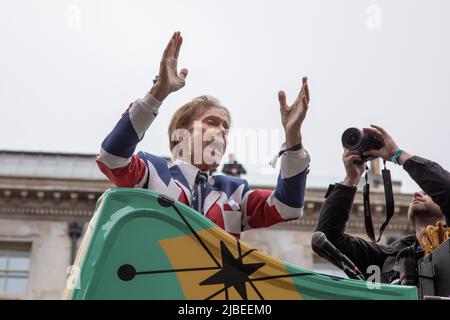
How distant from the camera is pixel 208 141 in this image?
172 inches

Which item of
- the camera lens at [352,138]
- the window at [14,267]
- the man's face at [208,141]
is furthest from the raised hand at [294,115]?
the window at [14,267]

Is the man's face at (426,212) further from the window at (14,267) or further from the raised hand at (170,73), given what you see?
the window at (14,267)

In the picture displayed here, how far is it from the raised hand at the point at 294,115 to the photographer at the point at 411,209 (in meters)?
0.89

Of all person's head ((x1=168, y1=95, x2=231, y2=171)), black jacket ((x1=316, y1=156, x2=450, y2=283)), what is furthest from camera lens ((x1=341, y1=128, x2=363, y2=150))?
person's head ((x1=168, y1=95, x2=231, y2=171))

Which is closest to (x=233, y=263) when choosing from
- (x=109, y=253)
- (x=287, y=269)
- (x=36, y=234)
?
(x=287, y=269)

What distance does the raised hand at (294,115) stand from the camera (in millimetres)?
4145

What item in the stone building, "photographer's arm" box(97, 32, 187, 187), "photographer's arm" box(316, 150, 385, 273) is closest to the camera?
"photographer's arm" box(97, 32, 187, 187)

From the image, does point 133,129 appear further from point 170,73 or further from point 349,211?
point 349,211

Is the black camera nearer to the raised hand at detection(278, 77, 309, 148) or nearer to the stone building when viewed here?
the raised hand at detection(278, 77, 309, 148)

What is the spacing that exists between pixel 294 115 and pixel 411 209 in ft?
5.99

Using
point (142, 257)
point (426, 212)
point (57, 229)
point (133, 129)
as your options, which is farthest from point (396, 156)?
point (57, 229)

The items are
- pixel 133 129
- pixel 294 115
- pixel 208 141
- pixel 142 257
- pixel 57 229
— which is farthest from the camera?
pixel 57 229

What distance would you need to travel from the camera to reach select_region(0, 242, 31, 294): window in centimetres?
1798
